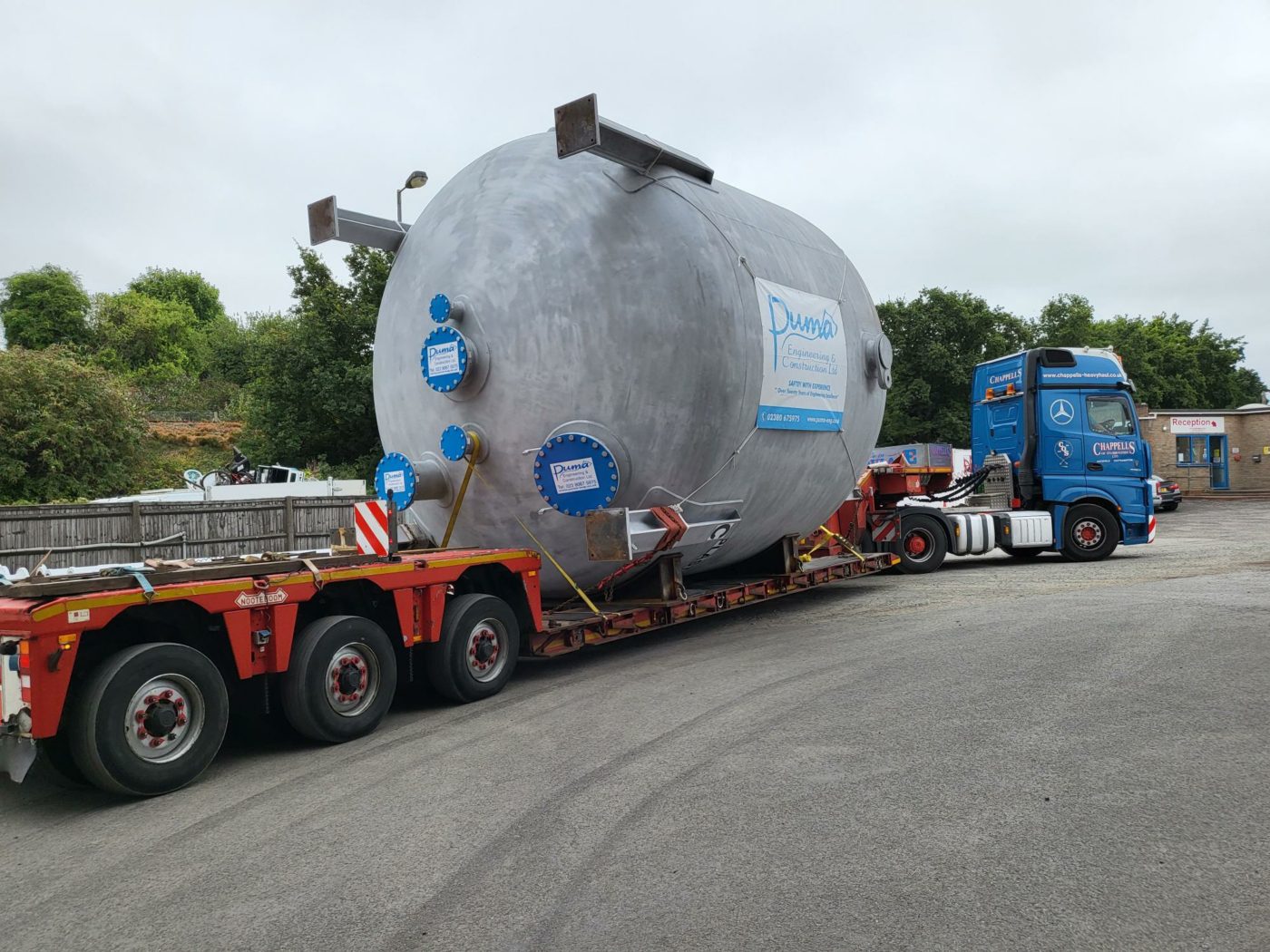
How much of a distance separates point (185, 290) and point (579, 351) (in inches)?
3061

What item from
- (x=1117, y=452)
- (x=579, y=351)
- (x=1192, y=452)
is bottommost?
(x=1117, y=452)

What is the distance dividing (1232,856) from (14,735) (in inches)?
207

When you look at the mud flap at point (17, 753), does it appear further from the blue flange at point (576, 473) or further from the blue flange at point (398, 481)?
the blue flange at point (576, 473)

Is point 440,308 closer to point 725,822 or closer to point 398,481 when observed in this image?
point 398,481

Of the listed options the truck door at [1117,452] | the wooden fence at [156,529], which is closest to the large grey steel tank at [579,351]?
the wooden fence at [156,529]

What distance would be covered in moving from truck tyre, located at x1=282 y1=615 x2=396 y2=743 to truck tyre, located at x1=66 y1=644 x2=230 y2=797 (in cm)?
50

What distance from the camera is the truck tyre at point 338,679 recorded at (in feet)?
18.0

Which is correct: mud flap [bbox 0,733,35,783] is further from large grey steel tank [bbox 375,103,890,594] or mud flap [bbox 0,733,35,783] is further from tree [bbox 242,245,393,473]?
tree [bbox 242,245,393,473]

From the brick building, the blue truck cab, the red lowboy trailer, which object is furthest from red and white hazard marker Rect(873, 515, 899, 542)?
the brick building

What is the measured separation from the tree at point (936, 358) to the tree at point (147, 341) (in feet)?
120

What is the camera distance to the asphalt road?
3.28 meters

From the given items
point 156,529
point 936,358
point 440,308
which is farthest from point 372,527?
point 936,358

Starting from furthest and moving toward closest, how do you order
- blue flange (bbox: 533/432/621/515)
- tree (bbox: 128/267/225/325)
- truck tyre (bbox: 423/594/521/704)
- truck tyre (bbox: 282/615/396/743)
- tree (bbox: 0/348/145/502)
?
tree (bbox: 128/267/225/325) < tree (bbox: 0/348/145/502) < blue flange (bbox: 533/432/621/515) < truck tyre (bbox: 423/594/521/704) < truck tyre (bbox: 282/615/396/743)

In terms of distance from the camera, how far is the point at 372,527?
6930 millimetres
